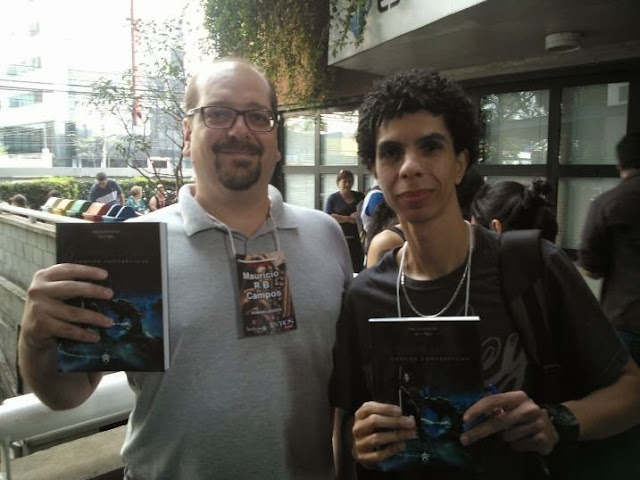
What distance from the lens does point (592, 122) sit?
491 centimetres

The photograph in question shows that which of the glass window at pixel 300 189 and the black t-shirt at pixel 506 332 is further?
the glass window at pixel 300 189

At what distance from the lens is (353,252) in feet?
22.2

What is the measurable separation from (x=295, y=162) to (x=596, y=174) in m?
5.07

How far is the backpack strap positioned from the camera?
1.29 m

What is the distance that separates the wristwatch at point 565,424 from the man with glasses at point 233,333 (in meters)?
0.67

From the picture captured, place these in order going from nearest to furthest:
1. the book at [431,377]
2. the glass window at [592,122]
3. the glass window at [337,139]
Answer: the book at [431,377] < the glass window at [592,122] < the glass window at [337,139]

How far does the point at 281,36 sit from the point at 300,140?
205 centimetres

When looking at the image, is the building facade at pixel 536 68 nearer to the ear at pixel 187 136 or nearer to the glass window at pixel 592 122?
the glass window at pixel 592 122

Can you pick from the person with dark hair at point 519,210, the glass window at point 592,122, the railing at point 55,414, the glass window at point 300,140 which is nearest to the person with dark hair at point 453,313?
the person with dark hair at point 519,210

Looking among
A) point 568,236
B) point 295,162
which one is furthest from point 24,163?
point 568,236

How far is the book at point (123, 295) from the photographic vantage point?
1242 millimetres

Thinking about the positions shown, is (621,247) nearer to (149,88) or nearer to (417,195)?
(417,195)

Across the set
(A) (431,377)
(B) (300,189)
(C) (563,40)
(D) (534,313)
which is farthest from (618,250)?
(B) (300,189)

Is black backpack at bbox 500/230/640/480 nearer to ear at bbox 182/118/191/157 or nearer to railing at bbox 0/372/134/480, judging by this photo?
ear at bbox 182/118/191/157
